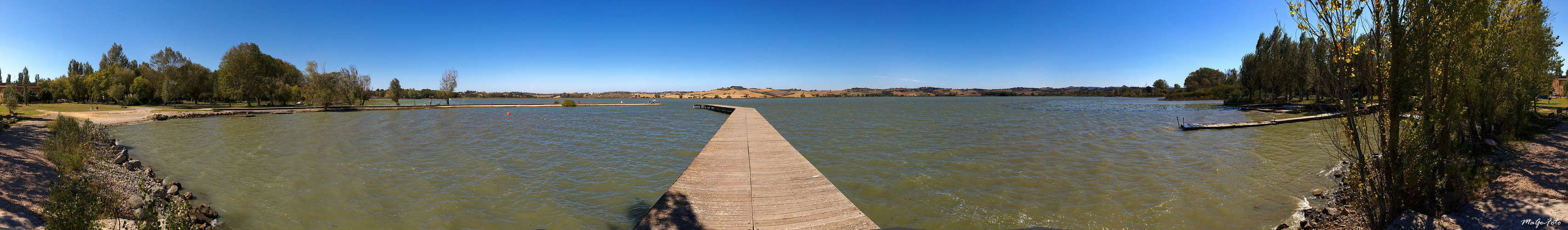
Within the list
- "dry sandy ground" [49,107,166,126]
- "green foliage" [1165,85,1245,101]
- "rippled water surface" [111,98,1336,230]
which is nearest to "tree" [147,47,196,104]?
"dry sandy ground" [49,107,166,126]

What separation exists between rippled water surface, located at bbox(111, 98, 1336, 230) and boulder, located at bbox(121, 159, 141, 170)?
0.46 metres

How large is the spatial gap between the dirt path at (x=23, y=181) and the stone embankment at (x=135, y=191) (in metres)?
0.45

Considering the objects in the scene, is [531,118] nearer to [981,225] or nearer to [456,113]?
[456,113]

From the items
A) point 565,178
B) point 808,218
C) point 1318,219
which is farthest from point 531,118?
point 1318,219

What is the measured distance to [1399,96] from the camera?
4367 millimetres

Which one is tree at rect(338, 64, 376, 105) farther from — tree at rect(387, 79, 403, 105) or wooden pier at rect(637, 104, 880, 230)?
wooden pier at rect(637, 104, 880, 230)

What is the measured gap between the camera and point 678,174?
33.8ft

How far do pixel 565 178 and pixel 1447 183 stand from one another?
40.5ft

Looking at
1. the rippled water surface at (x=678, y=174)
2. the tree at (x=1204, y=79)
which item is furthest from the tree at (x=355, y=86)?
the tree at (x=1204, y=79)

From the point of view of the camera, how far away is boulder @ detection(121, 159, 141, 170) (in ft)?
32.5

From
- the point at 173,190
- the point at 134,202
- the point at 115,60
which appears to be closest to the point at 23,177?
the point at 173,190

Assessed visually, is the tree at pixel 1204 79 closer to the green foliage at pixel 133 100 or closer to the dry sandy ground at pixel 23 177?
the dry sandy ground at pixel 23 177

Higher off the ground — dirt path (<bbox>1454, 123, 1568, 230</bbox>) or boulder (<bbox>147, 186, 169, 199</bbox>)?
dirt path (<bbox>1454, 123, 1568, 230</bbox>)

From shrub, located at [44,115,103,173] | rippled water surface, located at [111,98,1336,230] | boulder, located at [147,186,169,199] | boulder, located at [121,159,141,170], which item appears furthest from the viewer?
boulder, located at [121,159,141,170]
